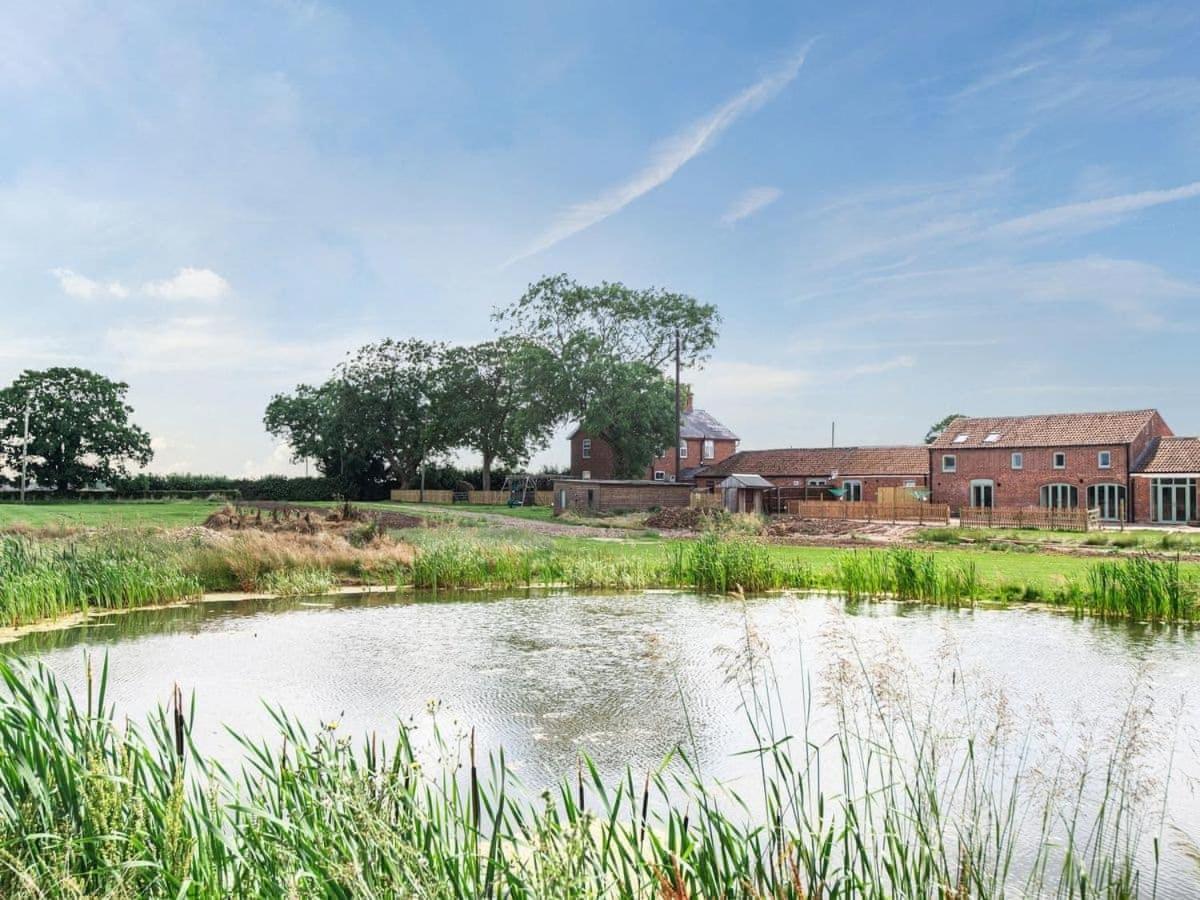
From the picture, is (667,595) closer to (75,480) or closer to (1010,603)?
(1010,603)

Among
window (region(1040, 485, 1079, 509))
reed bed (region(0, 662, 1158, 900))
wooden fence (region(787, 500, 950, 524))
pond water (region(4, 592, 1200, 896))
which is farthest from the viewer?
window (region(1040, 485, 1079, 509))

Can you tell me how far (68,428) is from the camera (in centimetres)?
5419

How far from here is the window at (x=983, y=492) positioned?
4403 cm

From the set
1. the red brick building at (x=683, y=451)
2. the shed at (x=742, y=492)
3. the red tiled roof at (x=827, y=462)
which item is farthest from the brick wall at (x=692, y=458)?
the shed at (x=742, y=492)

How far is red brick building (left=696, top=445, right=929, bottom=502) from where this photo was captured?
4819cm

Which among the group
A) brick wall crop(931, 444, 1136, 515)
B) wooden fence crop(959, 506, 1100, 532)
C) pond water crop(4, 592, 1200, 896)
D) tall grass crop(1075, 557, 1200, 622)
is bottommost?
pond water crop(4, 592, 1200, 896)

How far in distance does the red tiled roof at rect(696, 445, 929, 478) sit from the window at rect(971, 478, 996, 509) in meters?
3.15

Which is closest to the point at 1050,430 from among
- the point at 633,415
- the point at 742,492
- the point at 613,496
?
the point at 742,492

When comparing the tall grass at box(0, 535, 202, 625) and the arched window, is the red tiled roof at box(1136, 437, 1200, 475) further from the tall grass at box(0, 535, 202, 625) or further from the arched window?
the tall grass at box(0, 535, 202, 625)

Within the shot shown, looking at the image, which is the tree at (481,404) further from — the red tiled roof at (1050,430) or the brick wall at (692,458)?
the red tiled roof at (1050,430)

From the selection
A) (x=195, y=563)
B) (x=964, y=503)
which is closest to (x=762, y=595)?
(x=195, y=563)

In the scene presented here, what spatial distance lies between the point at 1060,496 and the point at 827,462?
13.0m

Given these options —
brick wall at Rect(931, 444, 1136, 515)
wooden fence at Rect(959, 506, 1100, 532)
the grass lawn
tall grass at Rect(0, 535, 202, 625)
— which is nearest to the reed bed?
tall grass at Rect(0, 535, 202, 625)

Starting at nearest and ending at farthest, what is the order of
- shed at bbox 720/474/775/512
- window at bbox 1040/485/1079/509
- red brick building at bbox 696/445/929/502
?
shed at bbox 720/474/775/512, window at bbox 1040/485/1079/509, red brick building at bbox 696/445/929/502
